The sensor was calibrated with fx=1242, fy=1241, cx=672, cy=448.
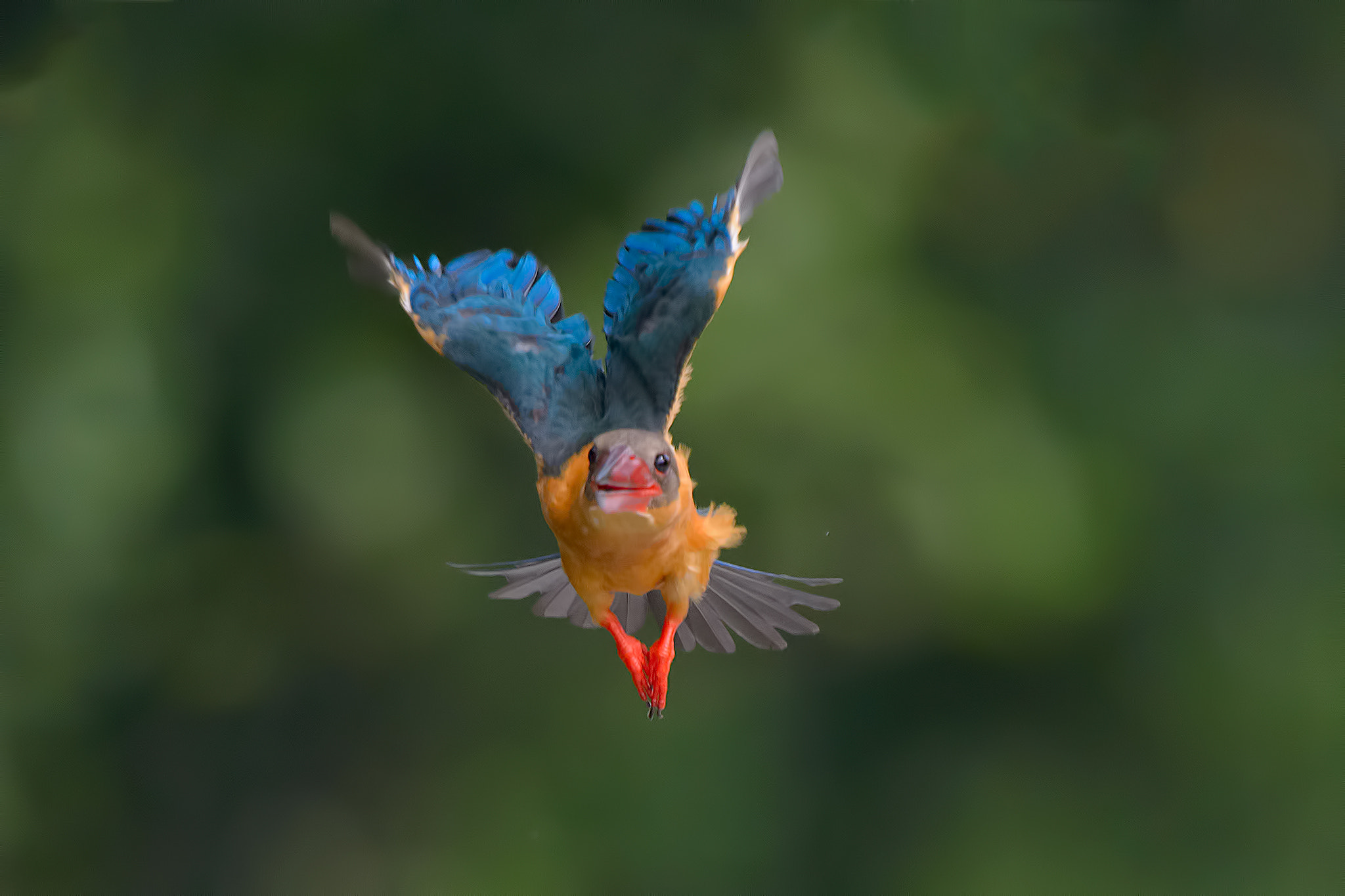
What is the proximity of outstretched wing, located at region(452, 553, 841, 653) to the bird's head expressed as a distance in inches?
20.0

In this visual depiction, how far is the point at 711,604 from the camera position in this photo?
7.11ft

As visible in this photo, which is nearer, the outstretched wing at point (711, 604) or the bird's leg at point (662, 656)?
the bird's leg at point (662, 656)

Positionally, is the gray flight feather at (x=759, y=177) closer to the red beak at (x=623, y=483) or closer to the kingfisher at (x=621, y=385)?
the kingfisher at (x=621, y=385)

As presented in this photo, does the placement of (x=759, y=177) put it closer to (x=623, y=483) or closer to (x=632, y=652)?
(x=623, y=483)

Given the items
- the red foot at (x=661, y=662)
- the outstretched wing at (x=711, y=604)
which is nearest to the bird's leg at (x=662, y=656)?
the red foot at (x=661, y=662)

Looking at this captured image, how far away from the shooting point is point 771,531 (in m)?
3.46

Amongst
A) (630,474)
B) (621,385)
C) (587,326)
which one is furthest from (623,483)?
(587,326)

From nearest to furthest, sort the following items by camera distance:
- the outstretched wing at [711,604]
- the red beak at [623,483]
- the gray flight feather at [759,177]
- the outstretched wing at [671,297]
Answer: the red beak at [623,483], the outstretched wing at [671,297], the gray flight feather at [759,177], the outstretched wing at [711,604]

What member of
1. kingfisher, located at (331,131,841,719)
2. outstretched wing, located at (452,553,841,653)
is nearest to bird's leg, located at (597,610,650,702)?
kingfisher, located at (331,131,841,719)

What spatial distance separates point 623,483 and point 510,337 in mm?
413

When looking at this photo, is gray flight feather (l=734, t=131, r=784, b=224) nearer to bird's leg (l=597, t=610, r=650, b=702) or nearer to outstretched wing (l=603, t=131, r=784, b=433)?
outstretched wing (l=603, t=131, r=784, b=433)

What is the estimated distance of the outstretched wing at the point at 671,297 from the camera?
5.62ft

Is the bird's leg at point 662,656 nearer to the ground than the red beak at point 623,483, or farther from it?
nearer to the ground

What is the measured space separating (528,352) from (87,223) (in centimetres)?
246
